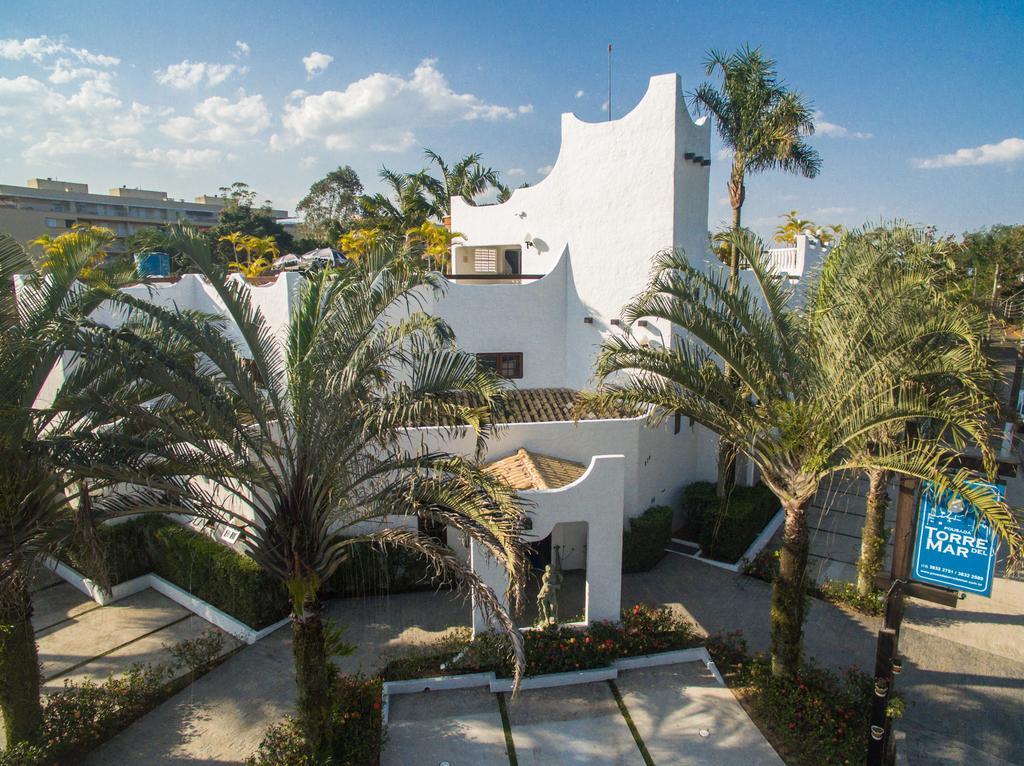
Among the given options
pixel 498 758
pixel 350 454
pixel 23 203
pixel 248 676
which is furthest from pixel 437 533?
pixel 23 203

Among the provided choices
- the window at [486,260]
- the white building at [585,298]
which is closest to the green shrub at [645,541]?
the white building at [585,298]

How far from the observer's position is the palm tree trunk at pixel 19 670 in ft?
24.4

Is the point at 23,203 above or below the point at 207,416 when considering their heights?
above

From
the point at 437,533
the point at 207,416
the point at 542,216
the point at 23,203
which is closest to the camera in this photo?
the point at 207,416

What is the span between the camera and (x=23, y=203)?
61.7 meters

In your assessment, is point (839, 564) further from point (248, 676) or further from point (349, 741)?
point (248, 676)

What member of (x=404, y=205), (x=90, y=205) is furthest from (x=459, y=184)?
(x=90, y=205)

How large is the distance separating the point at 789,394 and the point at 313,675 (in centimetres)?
756

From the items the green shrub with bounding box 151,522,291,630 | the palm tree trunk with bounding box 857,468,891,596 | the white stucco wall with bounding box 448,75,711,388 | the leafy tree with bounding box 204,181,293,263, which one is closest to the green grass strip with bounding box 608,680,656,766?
the palm tree trunk with bounding box 857,468,891,596

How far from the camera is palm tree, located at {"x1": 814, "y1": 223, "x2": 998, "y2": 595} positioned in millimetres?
7539

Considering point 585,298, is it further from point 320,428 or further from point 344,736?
point 344,736

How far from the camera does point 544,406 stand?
15.0 meters

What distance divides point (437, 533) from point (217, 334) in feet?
24.5

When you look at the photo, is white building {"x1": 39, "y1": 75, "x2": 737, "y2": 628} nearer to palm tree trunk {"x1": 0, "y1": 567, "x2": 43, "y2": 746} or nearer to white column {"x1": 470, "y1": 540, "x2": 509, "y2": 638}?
white column {"x1": 470, "y1": 540, "x2": 509, "y2": 638}
